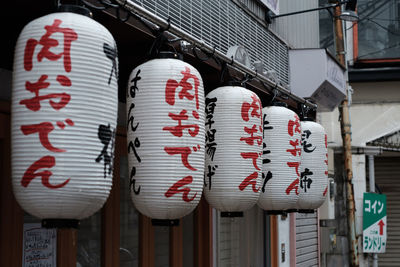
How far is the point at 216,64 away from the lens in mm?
7062

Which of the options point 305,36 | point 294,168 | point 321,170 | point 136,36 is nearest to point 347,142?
point 305,36

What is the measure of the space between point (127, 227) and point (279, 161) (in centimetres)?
215

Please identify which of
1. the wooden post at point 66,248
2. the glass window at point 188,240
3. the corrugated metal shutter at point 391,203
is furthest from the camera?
the corrugated metal shutter at point 391,203

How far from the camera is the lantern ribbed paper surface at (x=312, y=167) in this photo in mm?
8516

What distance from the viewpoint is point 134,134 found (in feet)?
16.4

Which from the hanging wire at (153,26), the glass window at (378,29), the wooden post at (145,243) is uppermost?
the glass window at (378,29)

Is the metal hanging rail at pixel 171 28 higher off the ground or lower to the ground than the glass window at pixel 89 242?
higher

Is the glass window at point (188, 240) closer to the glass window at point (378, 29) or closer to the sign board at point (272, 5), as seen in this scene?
the sign board at point (272, 5)

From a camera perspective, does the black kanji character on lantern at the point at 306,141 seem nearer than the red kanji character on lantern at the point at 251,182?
No

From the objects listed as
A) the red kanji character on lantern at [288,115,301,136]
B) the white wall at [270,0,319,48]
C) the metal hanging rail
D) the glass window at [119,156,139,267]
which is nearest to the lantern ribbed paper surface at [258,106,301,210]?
the red kanji character on lantern at [288,115,301,136]

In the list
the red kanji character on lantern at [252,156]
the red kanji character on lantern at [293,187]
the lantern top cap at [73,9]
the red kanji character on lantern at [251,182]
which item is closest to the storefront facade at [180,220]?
the lantern top cap at [73,9]

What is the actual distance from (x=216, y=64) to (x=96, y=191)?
136 inches

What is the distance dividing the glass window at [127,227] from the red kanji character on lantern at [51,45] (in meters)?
3.69

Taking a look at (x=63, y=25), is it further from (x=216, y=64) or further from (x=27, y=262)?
(x=216, y=64)
